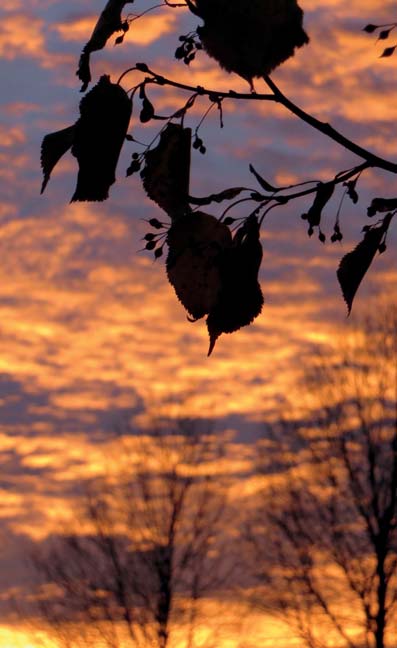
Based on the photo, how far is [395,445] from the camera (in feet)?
80.9

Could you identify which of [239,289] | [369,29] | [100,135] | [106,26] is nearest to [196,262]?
[239,289]

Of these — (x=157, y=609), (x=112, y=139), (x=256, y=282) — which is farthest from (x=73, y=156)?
(x=157, y=609)

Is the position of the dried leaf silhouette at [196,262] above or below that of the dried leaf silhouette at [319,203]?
below

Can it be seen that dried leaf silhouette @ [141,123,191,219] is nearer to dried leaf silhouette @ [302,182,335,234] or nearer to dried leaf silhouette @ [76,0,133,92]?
dried leaf silhouette @ [76,0,133,92]

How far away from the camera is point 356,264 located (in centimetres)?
234

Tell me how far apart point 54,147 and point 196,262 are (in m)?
0.31

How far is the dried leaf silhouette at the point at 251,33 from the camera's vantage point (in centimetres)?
173

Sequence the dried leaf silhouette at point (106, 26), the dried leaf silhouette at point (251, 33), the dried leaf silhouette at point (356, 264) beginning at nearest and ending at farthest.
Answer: the dried leaf silhouette at point (251, 33) < the dried leaf silhouette at point (106, 26) < the dried leaf silhouette at point (356, 264)

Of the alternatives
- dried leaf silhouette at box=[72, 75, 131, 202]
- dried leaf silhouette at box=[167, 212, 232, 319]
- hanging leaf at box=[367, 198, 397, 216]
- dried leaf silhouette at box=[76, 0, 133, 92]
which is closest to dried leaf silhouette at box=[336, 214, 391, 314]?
hanging leaf at box=[367, 198, 397, 216]

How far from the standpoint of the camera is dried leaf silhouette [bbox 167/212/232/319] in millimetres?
2031

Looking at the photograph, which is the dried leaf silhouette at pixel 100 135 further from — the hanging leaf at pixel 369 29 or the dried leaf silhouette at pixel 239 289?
the hanging leaf at pixel 369 29

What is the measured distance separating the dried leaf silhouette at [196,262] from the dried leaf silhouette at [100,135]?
15 centimetres

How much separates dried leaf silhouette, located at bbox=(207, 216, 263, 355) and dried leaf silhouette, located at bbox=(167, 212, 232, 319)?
0.05m

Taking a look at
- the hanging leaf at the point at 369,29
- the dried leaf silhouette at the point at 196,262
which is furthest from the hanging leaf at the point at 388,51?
the dried leaf silhouette at the point at 196,262
